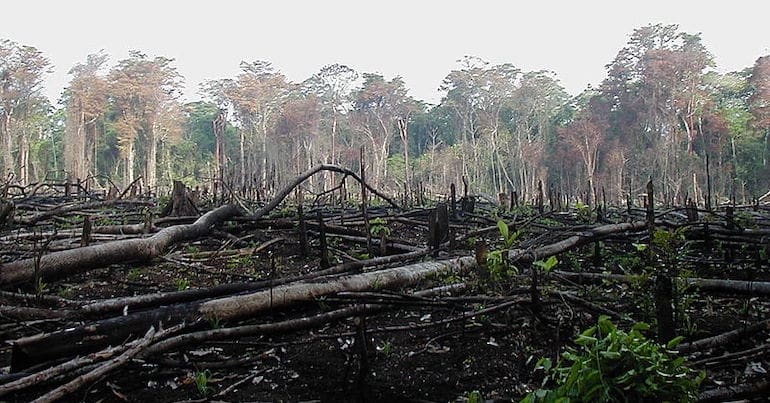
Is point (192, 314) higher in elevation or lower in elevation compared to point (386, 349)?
higher

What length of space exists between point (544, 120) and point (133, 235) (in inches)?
1726

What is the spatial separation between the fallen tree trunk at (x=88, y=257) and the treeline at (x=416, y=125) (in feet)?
101

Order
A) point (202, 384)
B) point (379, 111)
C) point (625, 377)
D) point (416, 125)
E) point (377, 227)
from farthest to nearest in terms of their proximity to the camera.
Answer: point (416, 125), point (379, 111), point (377, 227), point (202, 384), point (625, 377)

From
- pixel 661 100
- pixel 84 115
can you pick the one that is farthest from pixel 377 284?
pixel 84 115

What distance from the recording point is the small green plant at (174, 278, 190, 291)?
4.92m

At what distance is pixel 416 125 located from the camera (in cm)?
5469

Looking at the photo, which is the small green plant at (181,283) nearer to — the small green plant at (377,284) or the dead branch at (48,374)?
the small green plant at (377,284)

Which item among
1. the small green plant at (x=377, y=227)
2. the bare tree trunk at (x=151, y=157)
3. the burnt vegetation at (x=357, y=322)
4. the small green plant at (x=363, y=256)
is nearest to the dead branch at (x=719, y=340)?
the burnt vegetation at (x=357, y=322)

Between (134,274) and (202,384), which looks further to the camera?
(134,274)

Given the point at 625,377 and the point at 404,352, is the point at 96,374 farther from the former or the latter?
the point at 625,377

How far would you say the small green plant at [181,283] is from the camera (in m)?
4.92

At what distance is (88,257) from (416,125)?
5062 centimetres

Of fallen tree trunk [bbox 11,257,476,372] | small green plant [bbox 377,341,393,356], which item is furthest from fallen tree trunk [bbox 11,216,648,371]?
small green plant [bbox 377,341,393,356]

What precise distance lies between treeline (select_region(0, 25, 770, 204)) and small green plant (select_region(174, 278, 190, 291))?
31415 mm
